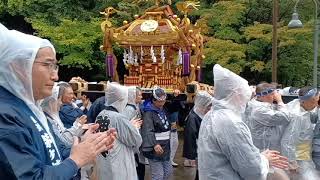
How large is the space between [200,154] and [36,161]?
221cm

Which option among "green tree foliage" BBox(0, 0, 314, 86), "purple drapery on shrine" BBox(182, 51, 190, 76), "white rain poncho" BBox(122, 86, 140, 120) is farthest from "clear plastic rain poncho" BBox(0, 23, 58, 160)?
"green tree foliage" BBox(0, 0, 314, 86)

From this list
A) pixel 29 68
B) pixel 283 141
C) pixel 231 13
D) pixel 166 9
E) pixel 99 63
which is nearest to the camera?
pixel 29 68

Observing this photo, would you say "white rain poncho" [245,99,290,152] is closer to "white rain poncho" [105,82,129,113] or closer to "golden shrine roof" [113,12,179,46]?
"white rain poncho" [105,82,129,113]

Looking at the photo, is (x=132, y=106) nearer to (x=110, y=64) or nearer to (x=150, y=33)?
(x=150, y=33)

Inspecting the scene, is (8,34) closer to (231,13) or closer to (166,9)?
(166,9)

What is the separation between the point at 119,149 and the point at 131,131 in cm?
29

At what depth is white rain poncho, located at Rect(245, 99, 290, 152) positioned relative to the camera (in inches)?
257

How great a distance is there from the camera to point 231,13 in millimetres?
20875

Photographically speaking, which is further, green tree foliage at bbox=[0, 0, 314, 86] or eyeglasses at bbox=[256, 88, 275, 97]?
green tree foliage at bbox=[0, 0, 314, 86]

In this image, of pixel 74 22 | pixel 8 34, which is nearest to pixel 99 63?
pixel 74 22

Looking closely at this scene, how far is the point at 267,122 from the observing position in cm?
668

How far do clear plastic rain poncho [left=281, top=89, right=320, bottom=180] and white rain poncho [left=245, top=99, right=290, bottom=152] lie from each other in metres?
0.15

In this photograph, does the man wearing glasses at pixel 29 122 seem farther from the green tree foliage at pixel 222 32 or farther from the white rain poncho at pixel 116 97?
the green tree foliage at pixel 222 32

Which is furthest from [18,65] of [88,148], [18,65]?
[88,148]
